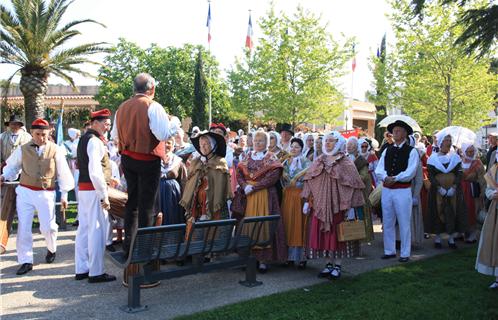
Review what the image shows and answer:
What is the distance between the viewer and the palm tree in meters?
15.1

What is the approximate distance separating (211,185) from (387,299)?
2.65 m

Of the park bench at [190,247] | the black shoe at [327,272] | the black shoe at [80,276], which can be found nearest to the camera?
the park bench at [190,247]

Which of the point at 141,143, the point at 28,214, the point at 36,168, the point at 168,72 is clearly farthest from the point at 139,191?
the point at 168,72

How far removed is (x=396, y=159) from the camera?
7.34 metres

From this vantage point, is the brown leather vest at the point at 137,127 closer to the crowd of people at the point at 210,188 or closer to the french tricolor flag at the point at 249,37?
the crowd of people at the point at 210,188

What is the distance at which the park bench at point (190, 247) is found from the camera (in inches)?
183

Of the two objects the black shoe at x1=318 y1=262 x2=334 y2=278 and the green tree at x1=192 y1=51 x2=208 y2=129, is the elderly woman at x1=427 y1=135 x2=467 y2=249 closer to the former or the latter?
the black shoe at x1=318 y1=262 x2=334 y2=278

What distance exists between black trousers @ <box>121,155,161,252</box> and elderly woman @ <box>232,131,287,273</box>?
1.63 m

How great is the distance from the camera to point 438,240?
8391 millimetres

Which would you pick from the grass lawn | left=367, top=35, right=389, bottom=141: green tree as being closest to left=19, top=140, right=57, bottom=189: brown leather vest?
the grass lawn

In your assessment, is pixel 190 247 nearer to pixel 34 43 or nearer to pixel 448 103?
pixel 34 43

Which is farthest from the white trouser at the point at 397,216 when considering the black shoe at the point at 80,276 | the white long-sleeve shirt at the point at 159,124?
the black shoe at the point at 80,276

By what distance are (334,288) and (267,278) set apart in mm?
935

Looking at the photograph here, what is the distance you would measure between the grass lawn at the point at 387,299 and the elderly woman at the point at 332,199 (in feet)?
1.44
